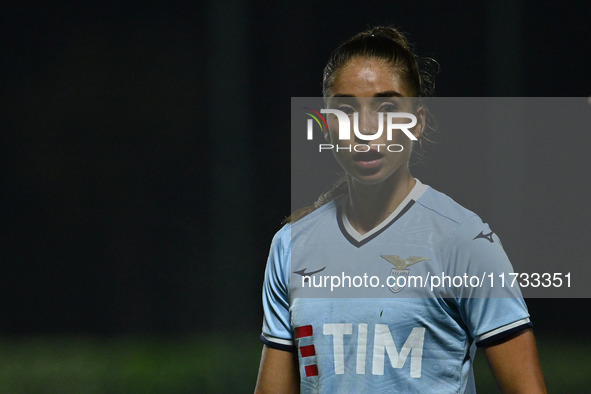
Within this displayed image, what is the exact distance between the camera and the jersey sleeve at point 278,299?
5.91ft

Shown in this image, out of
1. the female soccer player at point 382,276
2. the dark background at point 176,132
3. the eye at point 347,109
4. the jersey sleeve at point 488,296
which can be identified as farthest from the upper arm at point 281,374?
the dark background at point 176,132

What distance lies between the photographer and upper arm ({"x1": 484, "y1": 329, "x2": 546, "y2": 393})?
1.55 metres

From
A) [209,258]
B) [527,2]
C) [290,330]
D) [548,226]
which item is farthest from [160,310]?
[290,330]

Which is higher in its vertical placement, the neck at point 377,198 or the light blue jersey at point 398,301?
the neck at point 377,198

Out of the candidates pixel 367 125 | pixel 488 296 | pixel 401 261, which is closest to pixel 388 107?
pixel 367 125

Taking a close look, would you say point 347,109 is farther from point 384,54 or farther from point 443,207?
point 443,207

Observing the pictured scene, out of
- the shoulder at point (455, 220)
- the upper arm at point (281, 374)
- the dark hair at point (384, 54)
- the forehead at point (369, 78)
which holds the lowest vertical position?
the upper arm at point (281, 374)

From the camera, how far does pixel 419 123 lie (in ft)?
5.77

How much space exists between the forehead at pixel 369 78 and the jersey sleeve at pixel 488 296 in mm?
346

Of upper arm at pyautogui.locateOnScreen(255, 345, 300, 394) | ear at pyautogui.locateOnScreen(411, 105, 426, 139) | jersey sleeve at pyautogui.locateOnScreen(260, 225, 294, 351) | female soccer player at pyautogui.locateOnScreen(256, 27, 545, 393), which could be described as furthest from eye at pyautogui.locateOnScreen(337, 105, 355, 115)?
upper arm at pyautogui.locateOnScreen(255, 345, 300, 394)

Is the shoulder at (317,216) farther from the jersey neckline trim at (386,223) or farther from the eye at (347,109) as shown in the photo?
the eye at (347,109)

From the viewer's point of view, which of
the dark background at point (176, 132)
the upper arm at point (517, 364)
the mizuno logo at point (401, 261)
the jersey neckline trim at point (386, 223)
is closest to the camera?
the upper arm at point (517, 364)

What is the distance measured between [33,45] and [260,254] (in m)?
1.99

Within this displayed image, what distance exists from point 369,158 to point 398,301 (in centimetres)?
29
